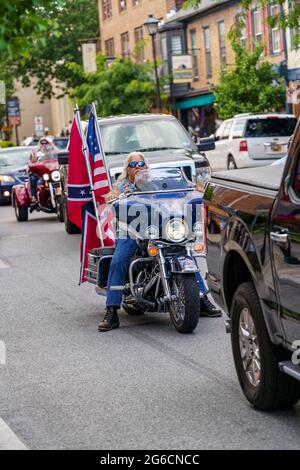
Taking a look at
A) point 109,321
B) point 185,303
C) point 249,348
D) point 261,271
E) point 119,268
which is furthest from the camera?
point 109,321

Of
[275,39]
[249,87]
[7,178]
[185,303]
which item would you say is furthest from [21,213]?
[275,39]

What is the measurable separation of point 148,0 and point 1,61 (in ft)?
175

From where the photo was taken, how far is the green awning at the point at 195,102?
52.0 meters

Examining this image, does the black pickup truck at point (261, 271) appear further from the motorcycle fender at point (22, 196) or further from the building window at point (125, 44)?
the building window at point (125, 44)

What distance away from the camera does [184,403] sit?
750 cm

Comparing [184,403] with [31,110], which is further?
[31,110]

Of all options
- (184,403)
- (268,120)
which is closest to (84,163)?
(184,403)

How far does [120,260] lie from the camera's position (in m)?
10.6

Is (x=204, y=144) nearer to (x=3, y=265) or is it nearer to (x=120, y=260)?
(x=3, y=265)

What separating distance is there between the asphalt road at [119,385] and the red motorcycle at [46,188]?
1059 centimetres

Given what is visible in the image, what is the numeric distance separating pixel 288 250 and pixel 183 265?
12.8 ft

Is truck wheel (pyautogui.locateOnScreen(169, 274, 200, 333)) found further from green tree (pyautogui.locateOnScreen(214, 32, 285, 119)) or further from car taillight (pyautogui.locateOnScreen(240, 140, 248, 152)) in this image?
green tree (pyautogui.locateOnScreen(214, 32, 285, 119))

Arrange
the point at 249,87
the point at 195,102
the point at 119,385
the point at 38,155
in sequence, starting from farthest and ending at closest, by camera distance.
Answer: the point at 195,102, the point at 249,87, the point at 38,155, the point at 119,385
